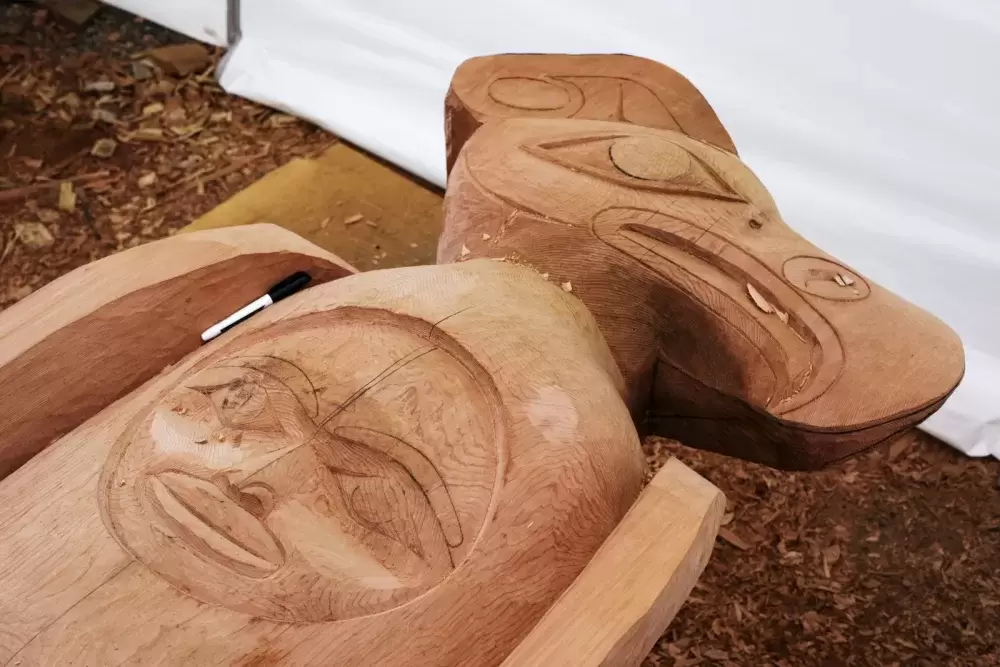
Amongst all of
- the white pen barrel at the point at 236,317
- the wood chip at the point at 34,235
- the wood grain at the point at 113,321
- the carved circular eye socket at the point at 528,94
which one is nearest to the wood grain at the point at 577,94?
the carved circular eye socket at the point at 528,94

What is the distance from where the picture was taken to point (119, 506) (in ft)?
4.22

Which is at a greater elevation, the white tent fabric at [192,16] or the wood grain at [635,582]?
the wood grain at [635,582]

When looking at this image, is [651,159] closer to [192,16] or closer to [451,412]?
[451,412]

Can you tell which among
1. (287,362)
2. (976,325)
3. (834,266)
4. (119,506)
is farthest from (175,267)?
(976,325)

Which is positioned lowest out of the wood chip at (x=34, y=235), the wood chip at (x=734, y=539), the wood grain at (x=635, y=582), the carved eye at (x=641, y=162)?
the wood chip at (x=34, y=235)

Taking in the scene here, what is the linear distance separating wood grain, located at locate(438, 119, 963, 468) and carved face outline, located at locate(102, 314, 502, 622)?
492 mm

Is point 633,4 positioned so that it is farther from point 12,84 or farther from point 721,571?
point 12,84

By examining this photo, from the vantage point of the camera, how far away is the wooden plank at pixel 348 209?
291 cm

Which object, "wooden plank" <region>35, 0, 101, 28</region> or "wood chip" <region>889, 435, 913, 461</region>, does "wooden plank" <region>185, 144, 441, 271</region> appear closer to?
"wooden plank" <region>35, 0, 101, 28</region>

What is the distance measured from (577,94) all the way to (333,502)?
4.11ft

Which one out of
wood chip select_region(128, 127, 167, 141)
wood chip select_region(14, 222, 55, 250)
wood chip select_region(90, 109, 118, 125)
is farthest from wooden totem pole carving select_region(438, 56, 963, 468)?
wood chip select_region(90, 109, 118, 125)

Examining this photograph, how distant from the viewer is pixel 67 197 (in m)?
3.05

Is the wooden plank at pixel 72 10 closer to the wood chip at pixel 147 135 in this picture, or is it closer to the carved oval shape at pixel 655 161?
the wood chip at pixel 147 135

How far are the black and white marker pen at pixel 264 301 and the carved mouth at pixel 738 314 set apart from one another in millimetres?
630
